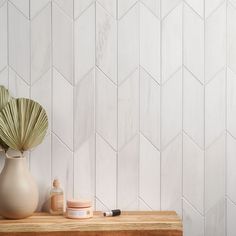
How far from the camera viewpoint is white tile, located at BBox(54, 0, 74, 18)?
68.6 inches

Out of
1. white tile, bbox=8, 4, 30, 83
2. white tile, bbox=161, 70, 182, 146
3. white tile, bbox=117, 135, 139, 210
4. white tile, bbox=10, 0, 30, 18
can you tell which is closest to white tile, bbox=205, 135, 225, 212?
white tile, bbox=161, 70, 182, 146

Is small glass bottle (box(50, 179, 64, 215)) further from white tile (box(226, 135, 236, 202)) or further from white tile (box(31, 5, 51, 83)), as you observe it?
white tile (box(226, 135, 236, 202))

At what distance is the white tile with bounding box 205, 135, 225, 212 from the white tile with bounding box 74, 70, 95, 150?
441mm

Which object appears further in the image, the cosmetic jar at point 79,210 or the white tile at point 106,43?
the white tile at point 106,43

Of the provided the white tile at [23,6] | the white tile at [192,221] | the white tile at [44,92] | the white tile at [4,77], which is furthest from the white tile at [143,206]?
the white tile at [23,6]

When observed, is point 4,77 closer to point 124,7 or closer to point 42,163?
point 42,163

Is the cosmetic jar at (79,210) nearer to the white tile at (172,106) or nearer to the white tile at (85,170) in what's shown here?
the white tile at (85,170)

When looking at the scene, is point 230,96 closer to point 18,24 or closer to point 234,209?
point 234,209

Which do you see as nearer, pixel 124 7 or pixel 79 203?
pixel 79 203

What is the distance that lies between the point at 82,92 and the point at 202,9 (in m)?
0.53

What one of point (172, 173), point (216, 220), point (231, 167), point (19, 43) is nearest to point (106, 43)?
point (19, 43)

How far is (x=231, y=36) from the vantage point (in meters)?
1.75

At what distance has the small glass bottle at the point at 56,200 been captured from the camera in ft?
5.60

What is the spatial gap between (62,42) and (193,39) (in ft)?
1.55
